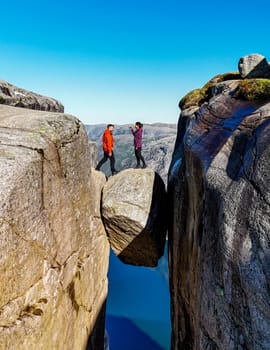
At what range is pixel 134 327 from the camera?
128 ft

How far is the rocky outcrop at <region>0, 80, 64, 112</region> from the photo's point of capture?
1360 cm

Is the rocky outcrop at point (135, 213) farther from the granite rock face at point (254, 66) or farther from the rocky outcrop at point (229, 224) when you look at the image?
the granite rock face at point (254, 66)

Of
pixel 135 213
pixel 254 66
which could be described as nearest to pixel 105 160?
pixel 135 213

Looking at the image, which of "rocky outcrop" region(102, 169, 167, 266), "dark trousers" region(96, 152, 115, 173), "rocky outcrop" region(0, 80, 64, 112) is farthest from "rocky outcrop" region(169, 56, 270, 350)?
"rocky outcrop" region(0, 80, 64, 112)

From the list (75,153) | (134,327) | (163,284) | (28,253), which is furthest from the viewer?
(163,284)

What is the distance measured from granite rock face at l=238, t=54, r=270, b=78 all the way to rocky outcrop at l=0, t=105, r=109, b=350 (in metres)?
9.31

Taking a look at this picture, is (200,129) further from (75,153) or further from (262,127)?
(75,153)

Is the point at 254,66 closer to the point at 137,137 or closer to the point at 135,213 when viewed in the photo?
the point at 137,137

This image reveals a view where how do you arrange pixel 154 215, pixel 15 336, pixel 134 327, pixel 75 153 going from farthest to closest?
pixel 134 327 < pixel 154 215 < pixel 75 153 < pixel 15 336

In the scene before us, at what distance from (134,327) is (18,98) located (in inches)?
1373

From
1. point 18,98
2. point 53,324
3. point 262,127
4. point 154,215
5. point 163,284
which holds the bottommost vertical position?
point 163,284

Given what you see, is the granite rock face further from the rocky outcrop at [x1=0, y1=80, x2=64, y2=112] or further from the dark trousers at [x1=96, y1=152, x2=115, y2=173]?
the rocky outcrop at [x1=0, y1=80, x2=64, y2=112]

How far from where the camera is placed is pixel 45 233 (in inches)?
297

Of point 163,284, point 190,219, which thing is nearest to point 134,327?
point 163,284
